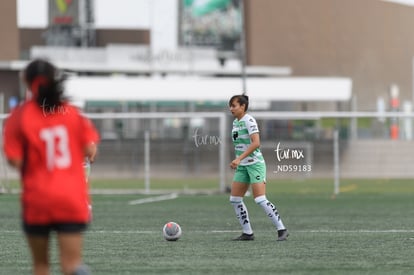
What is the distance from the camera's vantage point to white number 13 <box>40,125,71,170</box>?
859 cm

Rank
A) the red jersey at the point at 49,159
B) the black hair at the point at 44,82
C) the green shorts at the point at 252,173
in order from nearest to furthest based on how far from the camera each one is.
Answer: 1. the red jersey at the point at 49,159
2. the black hair at the point at 44,82
3. the green shorts at the point at 252,173

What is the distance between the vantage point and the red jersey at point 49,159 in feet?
28.0

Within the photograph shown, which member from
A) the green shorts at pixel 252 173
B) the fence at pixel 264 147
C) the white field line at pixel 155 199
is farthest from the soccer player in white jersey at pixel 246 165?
the fence at pixel 264 147

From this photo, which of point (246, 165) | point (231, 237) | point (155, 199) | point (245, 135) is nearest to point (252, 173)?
point (246, 165)

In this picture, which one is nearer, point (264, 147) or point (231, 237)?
point (231, 237)

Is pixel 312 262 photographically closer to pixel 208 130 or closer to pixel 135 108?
pixel 208 130

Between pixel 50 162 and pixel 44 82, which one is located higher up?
pixel 44 82

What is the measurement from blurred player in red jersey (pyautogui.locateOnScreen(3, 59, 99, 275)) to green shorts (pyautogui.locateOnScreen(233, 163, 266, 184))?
8.07 meters

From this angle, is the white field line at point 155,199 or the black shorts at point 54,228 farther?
the white field line at point 155,199

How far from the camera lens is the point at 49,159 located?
28.2ft

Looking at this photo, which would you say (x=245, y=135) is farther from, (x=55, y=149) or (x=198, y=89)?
(x=198, y=89)

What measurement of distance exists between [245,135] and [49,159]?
8.18 meters

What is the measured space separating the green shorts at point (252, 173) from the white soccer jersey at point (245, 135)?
6 cm

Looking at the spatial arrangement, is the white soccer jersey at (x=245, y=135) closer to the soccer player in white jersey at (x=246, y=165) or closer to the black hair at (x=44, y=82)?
the soccer player in white jersey at (x=246, y=165)
